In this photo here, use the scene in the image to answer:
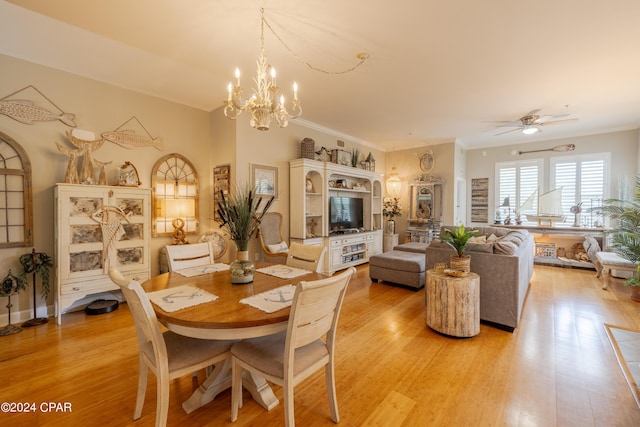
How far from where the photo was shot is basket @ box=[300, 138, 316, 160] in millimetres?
4840

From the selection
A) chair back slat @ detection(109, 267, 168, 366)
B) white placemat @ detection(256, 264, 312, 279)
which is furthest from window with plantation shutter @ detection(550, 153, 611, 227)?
chair back slat @ detection(109, 267, 168, 366)

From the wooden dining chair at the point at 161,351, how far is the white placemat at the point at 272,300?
35 cm

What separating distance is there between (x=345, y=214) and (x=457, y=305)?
329 centimetres

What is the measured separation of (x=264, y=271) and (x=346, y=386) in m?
1.05

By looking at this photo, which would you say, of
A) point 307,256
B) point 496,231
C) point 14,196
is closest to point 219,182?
point 14,196

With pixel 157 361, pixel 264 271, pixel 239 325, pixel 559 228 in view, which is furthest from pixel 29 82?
pixel 559 228

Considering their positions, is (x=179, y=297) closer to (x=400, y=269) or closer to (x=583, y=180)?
(x=400, y=269)

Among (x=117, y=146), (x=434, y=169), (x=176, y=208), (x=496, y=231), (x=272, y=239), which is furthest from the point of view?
(x=434, y=169)

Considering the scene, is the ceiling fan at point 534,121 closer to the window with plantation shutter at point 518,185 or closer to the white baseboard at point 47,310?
the window with plantation shutter at point 518,185

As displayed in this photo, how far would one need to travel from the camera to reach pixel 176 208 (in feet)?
13.1

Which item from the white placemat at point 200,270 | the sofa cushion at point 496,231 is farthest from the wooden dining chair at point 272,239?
the sofa cushion at point 496,231

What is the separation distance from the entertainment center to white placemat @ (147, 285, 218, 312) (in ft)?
9.68

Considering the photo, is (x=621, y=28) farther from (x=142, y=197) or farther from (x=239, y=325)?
(x=142, y=197)

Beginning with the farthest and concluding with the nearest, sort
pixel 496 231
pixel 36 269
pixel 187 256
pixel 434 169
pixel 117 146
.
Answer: pixel 434 169, pixel 496 231, pixel 117 146, pixel 36 269, pixel 187 256
